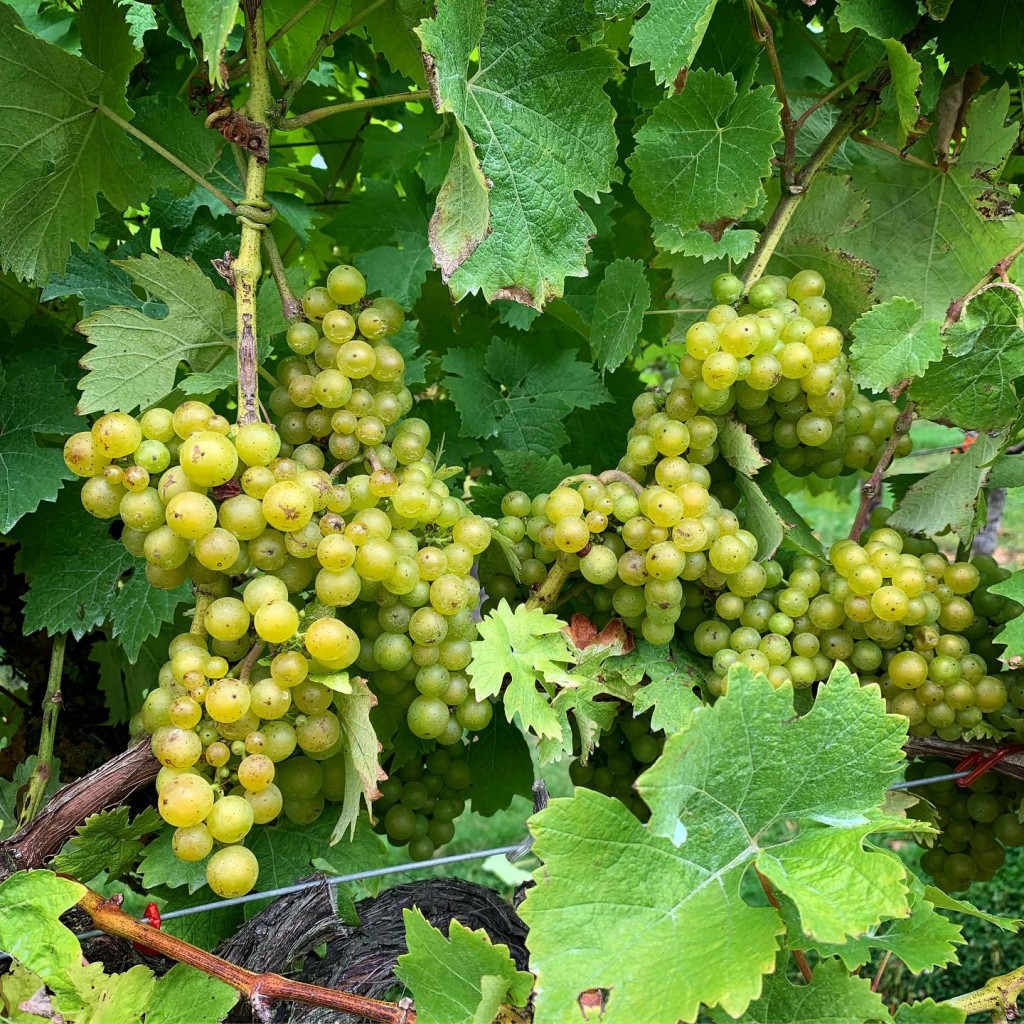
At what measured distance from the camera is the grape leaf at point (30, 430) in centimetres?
121

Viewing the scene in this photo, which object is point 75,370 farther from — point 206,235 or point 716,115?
point 716,115

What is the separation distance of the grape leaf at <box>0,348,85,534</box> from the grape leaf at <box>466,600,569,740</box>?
0.59 meters

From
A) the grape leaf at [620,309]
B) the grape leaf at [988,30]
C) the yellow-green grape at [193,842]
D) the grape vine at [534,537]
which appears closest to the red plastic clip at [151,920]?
the grape vine at [534,537]

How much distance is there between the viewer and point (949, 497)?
Result: 1.22 metres

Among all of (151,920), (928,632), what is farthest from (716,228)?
(151,920)

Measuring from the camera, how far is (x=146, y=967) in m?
0.94

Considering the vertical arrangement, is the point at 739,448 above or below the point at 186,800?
above

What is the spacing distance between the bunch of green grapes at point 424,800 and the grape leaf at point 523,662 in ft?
0.98

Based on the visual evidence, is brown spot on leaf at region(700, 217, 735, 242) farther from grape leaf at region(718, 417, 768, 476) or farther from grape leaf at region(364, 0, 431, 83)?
grape leaf at region(364, 0, 431, 83)

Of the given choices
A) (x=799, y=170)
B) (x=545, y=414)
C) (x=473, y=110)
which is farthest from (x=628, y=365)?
(x=473, y=110)

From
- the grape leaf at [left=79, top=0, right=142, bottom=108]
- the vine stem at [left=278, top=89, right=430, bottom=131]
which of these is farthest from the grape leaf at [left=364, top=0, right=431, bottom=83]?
the grape leaf at [left=79, top=0, right=142, bottom=108]

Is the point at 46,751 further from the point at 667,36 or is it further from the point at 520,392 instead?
the point at 667,36

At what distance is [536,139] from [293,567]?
0.53 meters

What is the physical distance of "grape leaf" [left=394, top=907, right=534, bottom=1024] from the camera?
2.78ft
